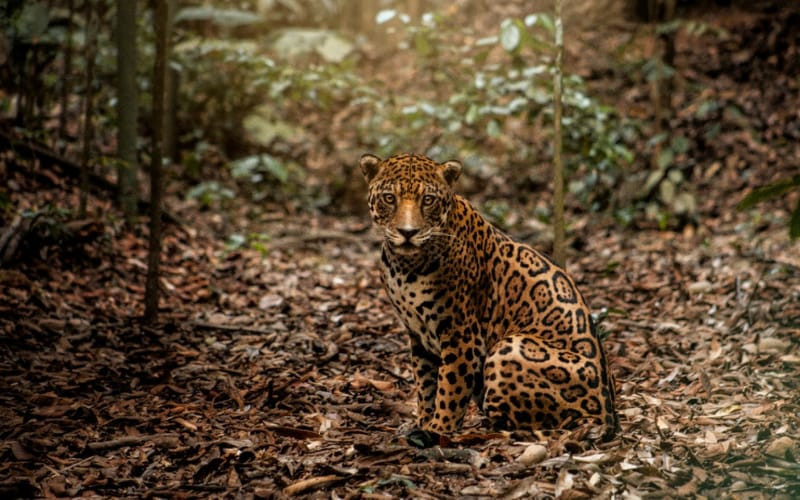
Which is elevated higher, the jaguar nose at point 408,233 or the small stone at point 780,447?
the jaguar nose at point 408,233

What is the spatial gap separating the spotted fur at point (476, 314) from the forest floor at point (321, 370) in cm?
33

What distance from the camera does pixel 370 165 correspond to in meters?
6.12

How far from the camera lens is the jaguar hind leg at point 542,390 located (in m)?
5.56

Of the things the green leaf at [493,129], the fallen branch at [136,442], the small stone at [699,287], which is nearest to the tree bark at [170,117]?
the green leaf at [493,129]

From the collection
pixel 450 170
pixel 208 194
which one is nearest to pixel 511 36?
pixel 450 170

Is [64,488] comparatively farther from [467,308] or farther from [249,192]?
[249,192]

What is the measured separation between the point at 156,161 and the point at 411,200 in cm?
325

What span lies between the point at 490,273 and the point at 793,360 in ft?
9.77

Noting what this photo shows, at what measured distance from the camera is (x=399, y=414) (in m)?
6.64

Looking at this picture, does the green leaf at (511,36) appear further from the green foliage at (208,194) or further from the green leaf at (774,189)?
the green leaf at (774,189)

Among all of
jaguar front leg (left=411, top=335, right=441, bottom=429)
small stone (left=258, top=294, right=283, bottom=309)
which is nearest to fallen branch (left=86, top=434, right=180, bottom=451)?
jaguar front leg (left=411, top=335, right=441, bottom=429)

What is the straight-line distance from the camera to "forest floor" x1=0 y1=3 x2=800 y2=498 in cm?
505

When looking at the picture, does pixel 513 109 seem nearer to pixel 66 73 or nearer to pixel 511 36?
pixel 511 36

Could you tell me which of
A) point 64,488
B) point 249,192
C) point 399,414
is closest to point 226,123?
point 249,192
